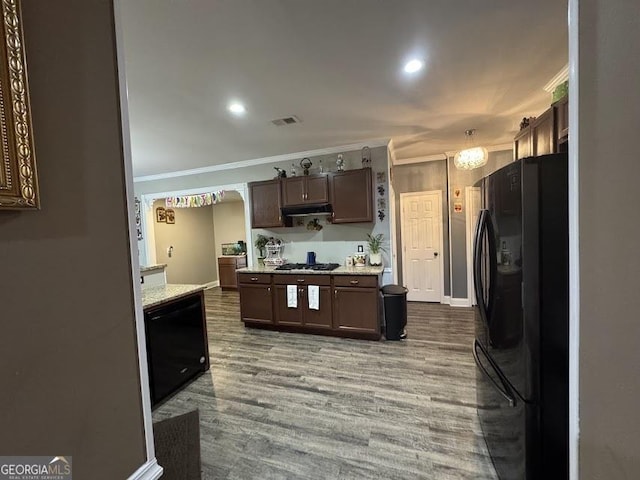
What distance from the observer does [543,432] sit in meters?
1.30

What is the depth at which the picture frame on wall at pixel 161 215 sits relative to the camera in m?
6.44

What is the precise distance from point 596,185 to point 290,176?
399 centimetres

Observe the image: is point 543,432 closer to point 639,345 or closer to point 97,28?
point 639,345

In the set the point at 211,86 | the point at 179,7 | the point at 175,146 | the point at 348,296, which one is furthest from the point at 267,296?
the point at 179,7

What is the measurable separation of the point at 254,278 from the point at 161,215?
3.79 meters

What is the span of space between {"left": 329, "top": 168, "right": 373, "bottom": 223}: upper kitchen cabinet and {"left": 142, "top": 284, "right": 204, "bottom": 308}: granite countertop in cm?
212

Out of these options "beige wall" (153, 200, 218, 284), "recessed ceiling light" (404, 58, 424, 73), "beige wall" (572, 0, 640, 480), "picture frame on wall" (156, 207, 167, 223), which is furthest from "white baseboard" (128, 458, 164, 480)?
"picture frame on wall" (156, 207, 167, 223)

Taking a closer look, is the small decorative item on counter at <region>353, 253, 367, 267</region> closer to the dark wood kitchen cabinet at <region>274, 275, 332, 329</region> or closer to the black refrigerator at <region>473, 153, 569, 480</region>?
the dark wood kitchen cabinet at <region>274, 275, 332, 329</region>

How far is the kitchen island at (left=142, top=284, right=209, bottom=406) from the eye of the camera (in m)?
2.40

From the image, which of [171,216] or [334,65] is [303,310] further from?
[171,216]

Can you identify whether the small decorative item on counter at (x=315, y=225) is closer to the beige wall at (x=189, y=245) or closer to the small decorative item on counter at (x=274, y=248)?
the small decorative item on counter at (x=274, y=248)

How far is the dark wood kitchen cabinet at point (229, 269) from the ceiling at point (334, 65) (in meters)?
4.08

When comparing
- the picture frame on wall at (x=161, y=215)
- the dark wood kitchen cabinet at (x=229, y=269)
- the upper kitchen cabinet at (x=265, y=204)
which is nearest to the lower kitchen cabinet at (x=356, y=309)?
the upper kitchen cabinet at (x=265, y=204)

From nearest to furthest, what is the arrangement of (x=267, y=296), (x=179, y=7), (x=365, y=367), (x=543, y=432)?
(x=543, y=432) → (x=179, y=7) → (x=365, y=367) → (x=267, y=296)
